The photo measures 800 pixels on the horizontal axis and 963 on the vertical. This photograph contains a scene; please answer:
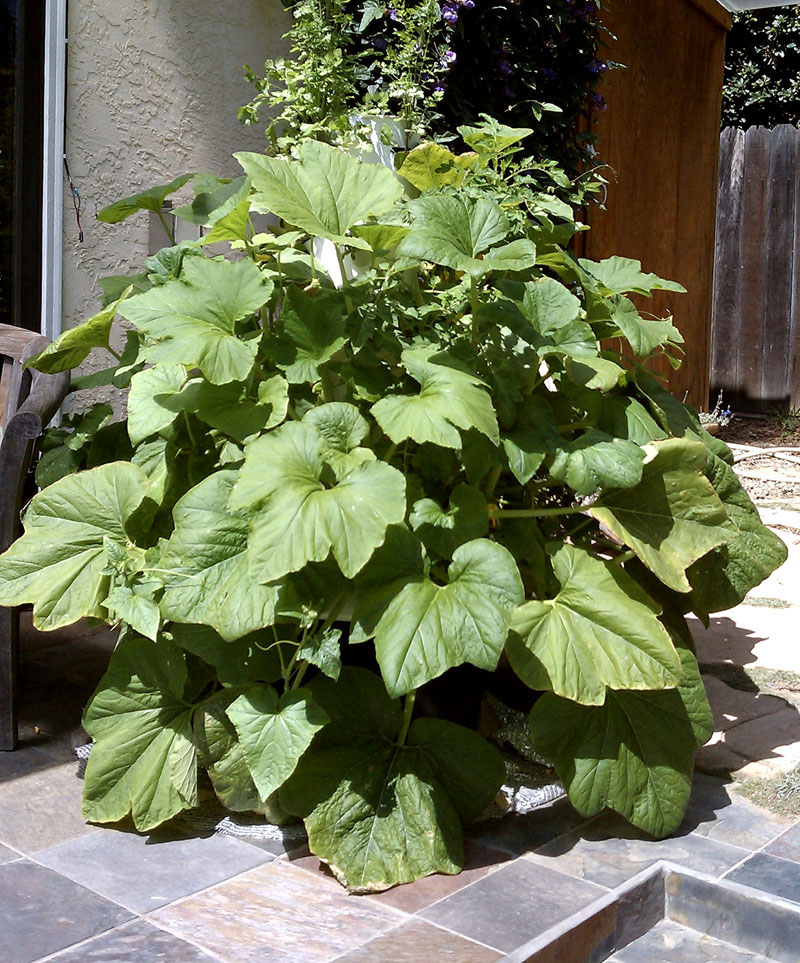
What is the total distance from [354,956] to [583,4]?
405 centimetres

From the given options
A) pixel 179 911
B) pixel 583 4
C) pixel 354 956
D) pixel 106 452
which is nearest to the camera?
pixel 354 956

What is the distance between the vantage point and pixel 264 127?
3977mm

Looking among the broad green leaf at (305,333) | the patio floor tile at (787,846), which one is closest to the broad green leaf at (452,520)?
the broad green leaf at (305,333)

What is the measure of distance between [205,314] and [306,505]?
53 cm

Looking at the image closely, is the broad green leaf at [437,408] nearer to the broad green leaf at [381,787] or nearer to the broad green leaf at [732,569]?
the broad green leaf at [381,787]

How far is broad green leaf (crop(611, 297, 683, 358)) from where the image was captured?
243cm

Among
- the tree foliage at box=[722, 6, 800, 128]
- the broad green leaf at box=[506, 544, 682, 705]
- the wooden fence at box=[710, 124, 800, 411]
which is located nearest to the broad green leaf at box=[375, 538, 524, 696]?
the broad green leaf at box=[506, 544, 682, 705]

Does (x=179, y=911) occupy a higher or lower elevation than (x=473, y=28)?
lower

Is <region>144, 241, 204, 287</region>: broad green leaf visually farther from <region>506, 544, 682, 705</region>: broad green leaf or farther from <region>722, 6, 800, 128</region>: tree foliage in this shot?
<region>722, 6, 800, 128</region>: tree foliage

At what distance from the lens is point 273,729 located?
6.64ft

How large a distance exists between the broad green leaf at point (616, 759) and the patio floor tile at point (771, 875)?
0.16 meters

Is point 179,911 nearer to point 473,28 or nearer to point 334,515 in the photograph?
point 334,515

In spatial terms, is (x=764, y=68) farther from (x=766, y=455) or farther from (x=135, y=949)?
(x=135, y=949)

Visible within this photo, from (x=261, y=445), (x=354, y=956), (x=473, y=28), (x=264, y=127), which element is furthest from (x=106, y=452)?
(x=473, y=28)
